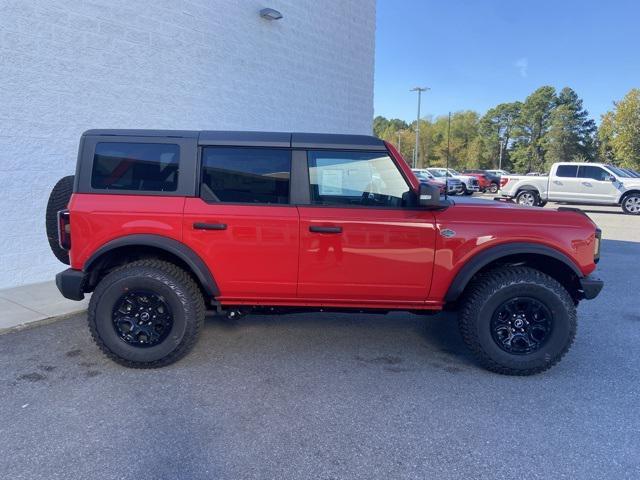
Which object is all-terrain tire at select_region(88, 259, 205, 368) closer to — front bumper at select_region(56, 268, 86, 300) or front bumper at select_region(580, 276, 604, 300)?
front bumper at select_region(56, 268, 86, 300)

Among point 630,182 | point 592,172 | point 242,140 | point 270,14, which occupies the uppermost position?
point 270,14

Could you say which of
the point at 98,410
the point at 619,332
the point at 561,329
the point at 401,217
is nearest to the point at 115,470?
the point at 98,410

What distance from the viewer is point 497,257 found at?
3348 millimetres

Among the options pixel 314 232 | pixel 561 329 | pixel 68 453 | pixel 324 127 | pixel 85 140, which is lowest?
pixel 68 453

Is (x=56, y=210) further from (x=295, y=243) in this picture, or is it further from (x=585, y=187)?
(x=585, y=187)

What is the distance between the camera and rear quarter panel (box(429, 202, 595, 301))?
339cm

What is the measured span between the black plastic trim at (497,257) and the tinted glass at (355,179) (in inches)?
30.8

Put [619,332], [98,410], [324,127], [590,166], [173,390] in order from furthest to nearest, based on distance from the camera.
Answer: [590,166] < [324,127] < [619,332] < [173,390] < [98,410]

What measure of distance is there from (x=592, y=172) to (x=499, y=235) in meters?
15.5

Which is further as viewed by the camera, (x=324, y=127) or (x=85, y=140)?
(x=324, y=127)

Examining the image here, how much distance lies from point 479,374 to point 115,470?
8.91 ft

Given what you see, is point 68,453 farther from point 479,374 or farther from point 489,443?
point 479,374

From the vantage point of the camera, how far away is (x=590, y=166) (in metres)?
15.9

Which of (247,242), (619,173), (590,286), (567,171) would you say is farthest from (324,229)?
(619,173)
